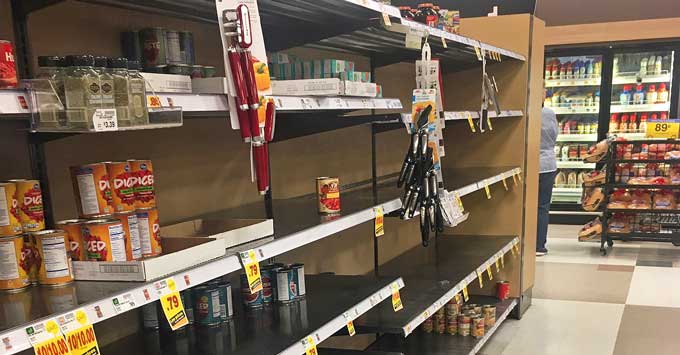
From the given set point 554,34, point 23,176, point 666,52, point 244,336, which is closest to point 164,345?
point 244,336

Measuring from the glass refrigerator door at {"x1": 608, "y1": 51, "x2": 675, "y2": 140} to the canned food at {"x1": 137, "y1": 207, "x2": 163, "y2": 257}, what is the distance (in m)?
7.35

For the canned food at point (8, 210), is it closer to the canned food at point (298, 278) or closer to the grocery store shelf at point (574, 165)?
the canned food at point (298, 278)

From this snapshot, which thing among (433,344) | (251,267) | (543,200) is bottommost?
(433,344)

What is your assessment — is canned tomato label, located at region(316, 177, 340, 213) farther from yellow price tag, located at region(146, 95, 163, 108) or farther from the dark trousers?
the dark trousers

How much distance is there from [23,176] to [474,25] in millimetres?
3627

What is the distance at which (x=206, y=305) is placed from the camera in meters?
2.01

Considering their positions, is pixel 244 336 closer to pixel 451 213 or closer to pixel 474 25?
pixel 451 213

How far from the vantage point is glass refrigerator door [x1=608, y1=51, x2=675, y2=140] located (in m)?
7.40

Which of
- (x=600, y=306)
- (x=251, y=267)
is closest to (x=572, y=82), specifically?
(x=600, y=306)

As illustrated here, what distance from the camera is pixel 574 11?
7484mm

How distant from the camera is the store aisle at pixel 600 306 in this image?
12.9 feet

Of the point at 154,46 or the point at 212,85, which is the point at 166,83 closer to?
the point at 212,85

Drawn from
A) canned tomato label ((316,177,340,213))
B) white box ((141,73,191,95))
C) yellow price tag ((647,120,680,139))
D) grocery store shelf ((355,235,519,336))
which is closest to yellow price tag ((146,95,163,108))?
white box ((141,73,191,95))

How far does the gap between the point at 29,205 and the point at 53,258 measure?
0.13 metres
